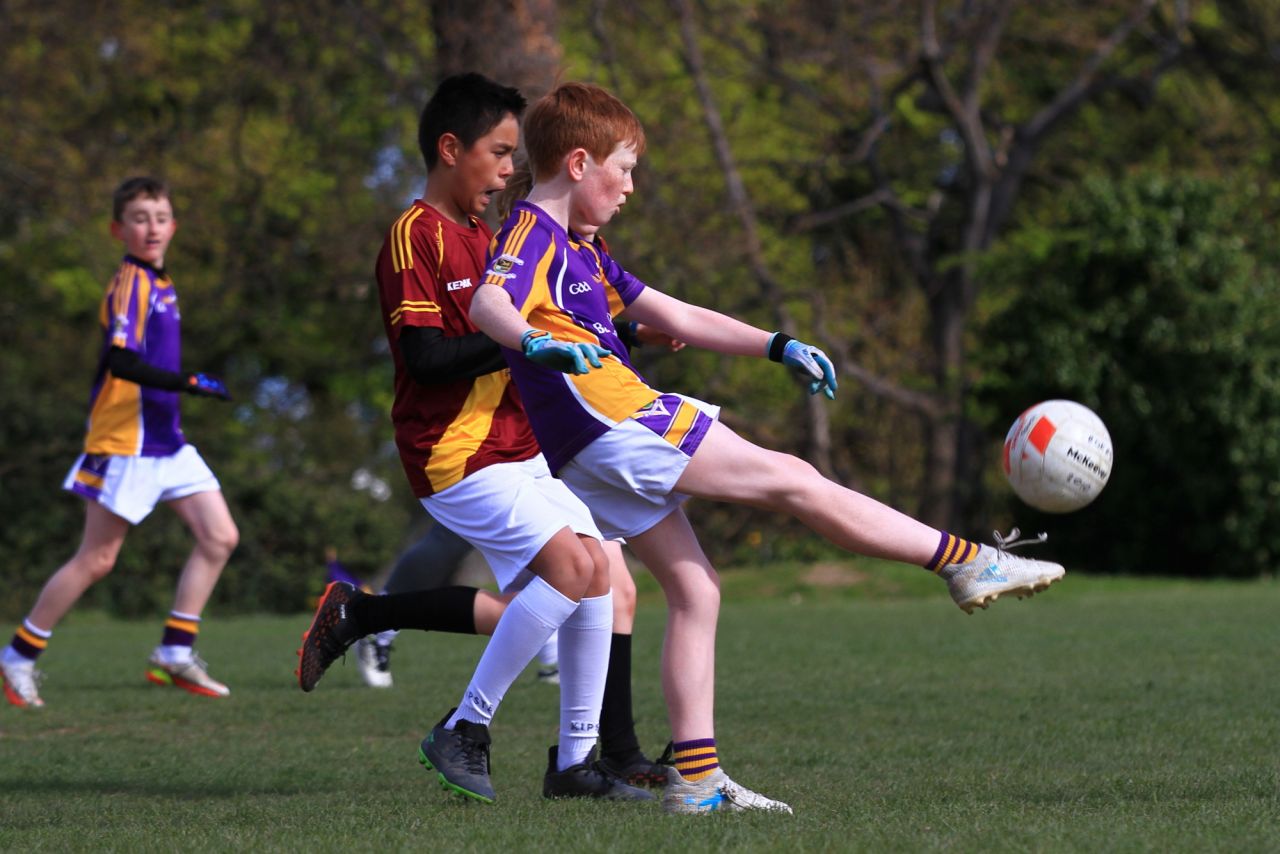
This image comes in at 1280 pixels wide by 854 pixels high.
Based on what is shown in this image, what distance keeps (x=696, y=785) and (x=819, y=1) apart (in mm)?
17857

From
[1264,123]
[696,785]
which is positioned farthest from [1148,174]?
[696,785]

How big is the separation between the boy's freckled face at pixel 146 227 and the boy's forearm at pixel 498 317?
13.3 ft

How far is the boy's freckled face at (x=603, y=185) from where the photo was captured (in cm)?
444

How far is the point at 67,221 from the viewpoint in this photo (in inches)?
775

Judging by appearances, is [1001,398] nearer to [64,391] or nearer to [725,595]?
[725,595]

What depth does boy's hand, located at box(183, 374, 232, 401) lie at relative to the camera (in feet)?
23.5

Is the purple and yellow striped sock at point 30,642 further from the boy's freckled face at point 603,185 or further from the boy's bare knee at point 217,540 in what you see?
the boy's freckled face at point 603,185

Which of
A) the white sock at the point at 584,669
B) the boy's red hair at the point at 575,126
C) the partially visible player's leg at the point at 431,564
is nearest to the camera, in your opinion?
the boy's red hair at the point at 575,126

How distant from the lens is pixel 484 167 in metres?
5.09

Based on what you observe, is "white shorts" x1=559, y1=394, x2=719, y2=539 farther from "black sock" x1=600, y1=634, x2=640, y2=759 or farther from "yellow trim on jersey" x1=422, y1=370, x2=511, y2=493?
"black sock" x1=600, y1=634, x2=640, y2=759

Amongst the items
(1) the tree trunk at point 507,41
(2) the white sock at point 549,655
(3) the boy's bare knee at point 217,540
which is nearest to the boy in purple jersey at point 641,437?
(2) the white sock at point 549,655

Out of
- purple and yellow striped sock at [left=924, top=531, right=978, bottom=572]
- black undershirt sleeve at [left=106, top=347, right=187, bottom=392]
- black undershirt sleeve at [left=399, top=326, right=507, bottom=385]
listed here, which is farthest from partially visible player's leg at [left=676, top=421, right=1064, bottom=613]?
black undershirt sleeve at [left=106, top=347, right=187, bottom=392]

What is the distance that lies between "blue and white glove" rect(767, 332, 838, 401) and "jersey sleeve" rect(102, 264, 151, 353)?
416 centimetres

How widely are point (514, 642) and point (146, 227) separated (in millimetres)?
4056
